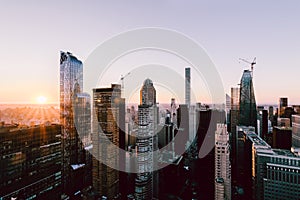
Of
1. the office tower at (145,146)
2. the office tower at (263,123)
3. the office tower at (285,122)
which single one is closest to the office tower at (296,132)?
the office tower at (285,122)

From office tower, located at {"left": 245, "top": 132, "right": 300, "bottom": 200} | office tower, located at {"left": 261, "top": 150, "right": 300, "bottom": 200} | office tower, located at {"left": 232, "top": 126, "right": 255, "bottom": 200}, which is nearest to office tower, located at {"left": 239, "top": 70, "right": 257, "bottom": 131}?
office tower, located at {"left": 232, "top": 126, "right": 255, "bottom": 200}

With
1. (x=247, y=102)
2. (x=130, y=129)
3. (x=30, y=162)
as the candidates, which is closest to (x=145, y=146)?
(x=130, y=129)

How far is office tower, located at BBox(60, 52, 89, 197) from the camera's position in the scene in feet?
15.2

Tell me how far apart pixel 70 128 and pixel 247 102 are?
Result: 726cm

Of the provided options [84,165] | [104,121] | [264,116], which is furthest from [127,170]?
[264,116]

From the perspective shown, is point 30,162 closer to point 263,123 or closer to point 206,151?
point 206,151

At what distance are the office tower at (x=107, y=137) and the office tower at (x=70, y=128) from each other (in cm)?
60

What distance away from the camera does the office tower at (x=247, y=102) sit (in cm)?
847

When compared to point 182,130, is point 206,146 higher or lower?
lower

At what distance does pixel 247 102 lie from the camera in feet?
28.2

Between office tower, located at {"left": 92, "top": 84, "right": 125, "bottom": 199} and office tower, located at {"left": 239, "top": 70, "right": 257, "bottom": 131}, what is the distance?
6108 mm

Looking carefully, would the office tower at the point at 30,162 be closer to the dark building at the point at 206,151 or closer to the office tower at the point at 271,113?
the dark building at the point at 206,151

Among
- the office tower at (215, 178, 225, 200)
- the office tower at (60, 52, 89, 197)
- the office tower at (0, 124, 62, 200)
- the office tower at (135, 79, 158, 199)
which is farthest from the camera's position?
the office tower at (60, 52, 89, 197)

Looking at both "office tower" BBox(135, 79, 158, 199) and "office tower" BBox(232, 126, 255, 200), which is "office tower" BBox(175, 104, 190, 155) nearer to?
"office tower" BBox(135, 79, 158, 199)
